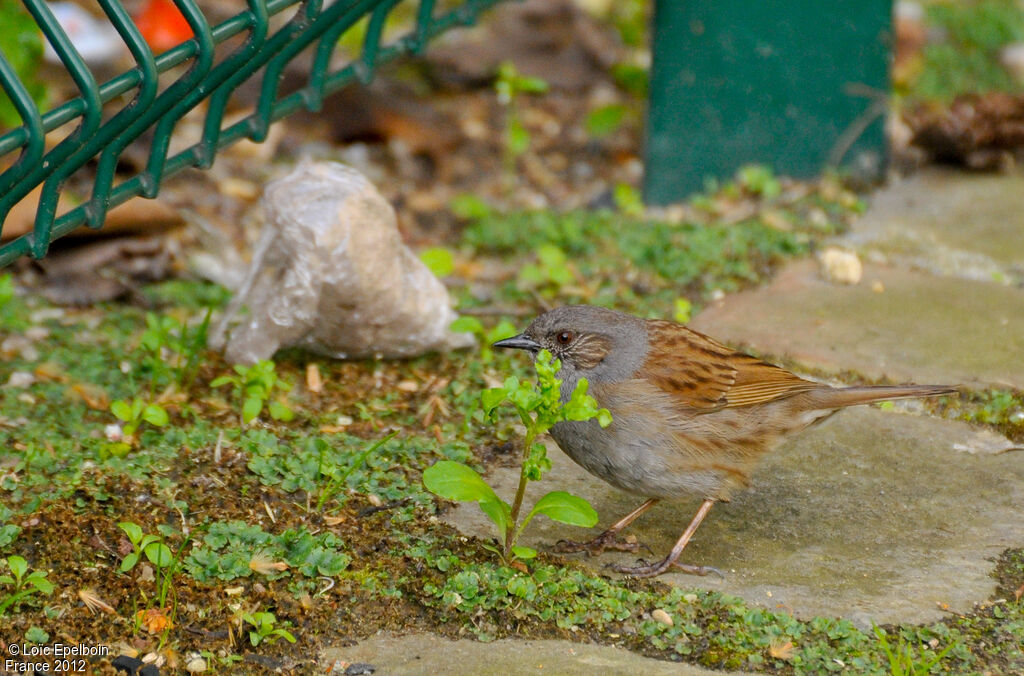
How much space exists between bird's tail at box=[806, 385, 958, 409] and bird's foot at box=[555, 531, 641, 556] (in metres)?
0.83

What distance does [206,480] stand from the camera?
3.99m

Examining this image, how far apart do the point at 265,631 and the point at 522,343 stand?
57.7 inches

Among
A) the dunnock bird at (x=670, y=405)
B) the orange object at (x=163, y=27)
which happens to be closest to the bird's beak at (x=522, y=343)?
the dunnock bird at (x=670, y=405)

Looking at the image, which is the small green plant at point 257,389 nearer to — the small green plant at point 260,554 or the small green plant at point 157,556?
the small green plant at point 260,554

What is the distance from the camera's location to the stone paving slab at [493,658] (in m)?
3.19

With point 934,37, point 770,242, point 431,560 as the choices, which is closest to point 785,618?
point 431,560

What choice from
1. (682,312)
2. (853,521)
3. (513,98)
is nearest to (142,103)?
(682,312)

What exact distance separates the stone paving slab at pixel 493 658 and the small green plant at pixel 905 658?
40cm

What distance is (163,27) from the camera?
7465mm

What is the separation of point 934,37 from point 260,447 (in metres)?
7.45

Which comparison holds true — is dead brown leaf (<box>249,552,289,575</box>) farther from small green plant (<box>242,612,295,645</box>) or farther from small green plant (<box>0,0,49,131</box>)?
small green plant (<box>0,0,49,131</box>)

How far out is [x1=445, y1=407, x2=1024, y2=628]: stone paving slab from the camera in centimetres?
360

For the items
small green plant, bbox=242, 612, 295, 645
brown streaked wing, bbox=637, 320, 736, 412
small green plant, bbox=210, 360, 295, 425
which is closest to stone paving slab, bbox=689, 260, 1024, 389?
brown streaked wing, bbox=637, 320, 736, 412

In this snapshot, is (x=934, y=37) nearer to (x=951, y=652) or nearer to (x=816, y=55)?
(x=816, y=55)
